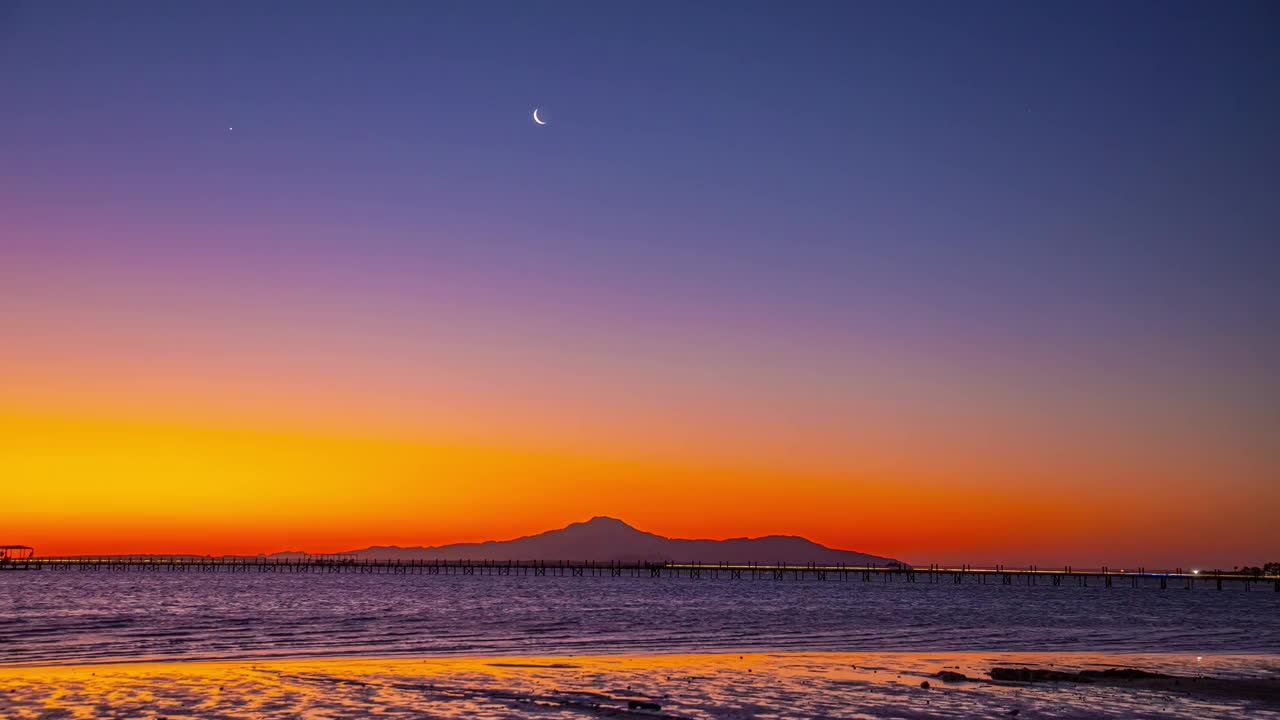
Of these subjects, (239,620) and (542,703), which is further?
(239,620)

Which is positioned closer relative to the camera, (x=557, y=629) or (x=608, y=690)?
(x=608, y=690)

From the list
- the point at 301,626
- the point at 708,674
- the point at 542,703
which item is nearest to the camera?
the point at 542,703

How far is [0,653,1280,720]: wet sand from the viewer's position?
23.7 meters

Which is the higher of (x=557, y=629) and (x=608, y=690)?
(x=608, y=690)

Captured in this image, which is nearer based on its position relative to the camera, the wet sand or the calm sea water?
the wet sand

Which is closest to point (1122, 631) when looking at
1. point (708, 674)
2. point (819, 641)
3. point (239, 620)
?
point (819, 641)

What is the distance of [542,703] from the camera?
24.8 metres

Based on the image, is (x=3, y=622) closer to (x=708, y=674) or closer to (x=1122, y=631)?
(x=708, y=674)

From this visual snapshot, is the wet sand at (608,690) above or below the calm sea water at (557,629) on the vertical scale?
above

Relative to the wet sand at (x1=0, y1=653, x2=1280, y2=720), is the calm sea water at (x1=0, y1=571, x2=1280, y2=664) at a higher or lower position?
lower

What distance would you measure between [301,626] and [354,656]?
20.3 metres

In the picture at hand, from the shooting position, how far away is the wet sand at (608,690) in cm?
2367

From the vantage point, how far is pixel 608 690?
89.2 feet

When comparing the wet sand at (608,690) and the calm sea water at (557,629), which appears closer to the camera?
the wet sand at (608,690)
